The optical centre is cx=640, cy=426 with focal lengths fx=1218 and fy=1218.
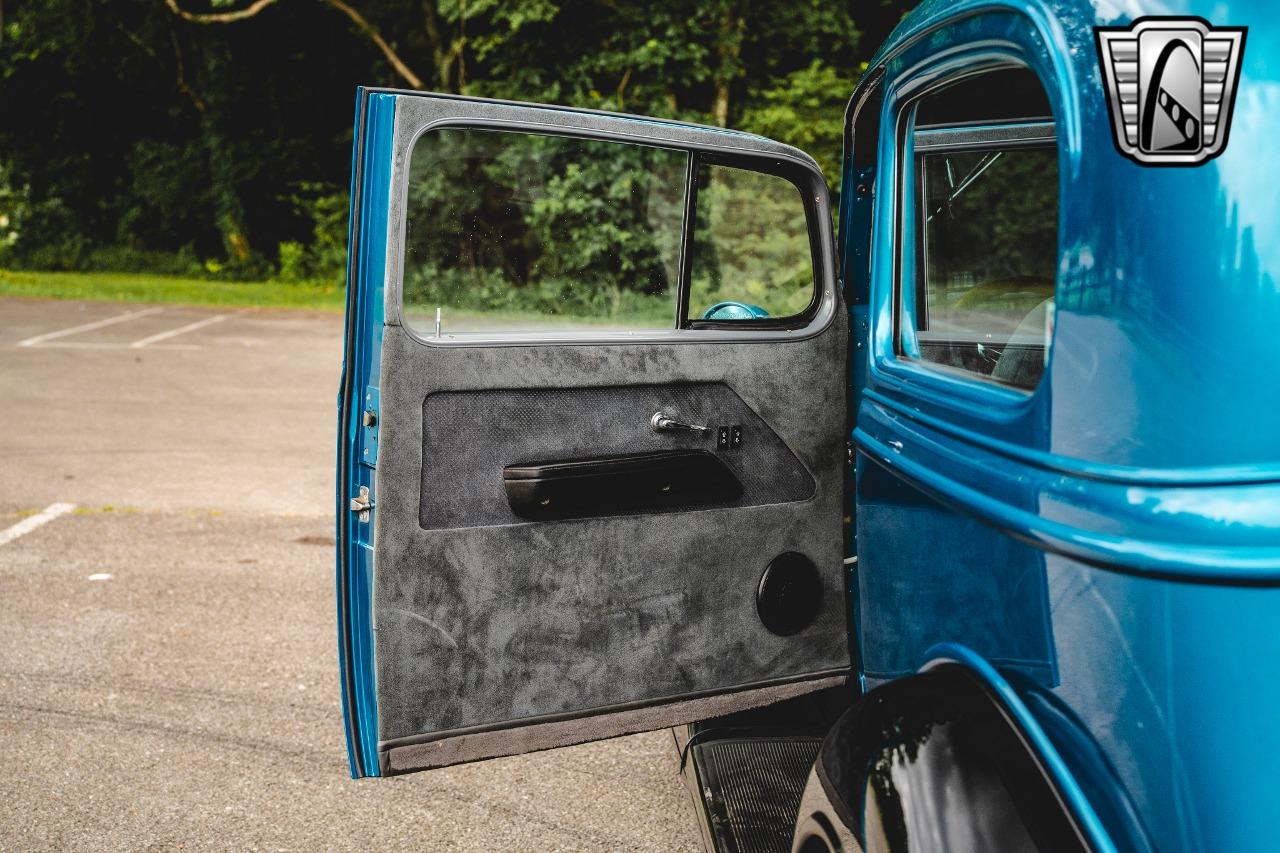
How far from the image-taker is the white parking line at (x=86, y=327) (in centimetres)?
1309

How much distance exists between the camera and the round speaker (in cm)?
271

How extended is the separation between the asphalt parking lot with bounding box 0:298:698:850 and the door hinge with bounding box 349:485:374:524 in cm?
125

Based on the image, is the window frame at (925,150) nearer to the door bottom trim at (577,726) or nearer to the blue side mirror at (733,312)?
the blue side mirror at (733,312)

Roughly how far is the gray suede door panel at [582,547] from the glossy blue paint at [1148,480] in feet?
3.06

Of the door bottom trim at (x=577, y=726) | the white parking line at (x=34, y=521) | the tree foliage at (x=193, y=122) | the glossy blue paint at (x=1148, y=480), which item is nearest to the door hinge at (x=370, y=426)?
the door bottom trim at (x=577, y=726)

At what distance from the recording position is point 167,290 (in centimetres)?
2038

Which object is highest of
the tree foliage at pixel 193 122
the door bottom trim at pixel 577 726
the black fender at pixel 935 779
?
the tree foliage at pixel 193 122

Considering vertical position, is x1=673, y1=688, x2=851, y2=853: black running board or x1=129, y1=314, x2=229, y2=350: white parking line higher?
x1=129, y1=314, x2=229, y2=350: white parking line

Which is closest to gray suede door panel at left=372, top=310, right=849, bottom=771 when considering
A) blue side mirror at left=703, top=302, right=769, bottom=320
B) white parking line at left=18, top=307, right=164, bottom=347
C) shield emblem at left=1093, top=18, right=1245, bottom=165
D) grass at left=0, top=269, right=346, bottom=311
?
blue side mirror at left=703, top=302, right=769, bottom=320

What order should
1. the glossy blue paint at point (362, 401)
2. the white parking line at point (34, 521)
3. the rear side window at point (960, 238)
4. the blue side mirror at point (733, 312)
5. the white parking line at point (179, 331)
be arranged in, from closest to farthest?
1. the rear side window at point (960, 238)
2. the glossy blue paint at point (362, 401)
3. the blue side mirror at point (733, 312)
4. the white parking line at point (34, 521)
5. the white parking line at point (179, 331)

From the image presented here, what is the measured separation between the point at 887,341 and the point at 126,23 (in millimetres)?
25843

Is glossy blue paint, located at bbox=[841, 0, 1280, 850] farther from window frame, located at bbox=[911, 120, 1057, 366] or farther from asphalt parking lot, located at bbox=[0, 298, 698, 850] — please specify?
asphalt parking lot, located at bbox=[0, 298, 698, 850]

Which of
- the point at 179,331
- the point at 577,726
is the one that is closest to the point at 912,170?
the point at 577,726

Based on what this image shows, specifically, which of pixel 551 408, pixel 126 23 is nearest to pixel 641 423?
pixel 551 408
